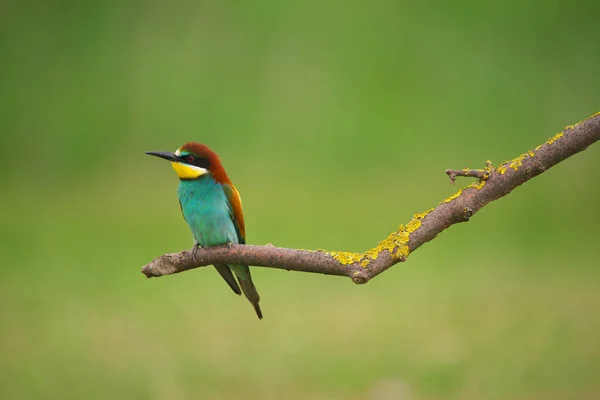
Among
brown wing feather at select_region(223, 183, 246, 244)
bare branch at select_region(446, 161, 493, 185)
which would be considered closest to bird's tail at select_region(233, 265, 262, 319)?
brown wing feather at select_region(223, 183, 246, 244)

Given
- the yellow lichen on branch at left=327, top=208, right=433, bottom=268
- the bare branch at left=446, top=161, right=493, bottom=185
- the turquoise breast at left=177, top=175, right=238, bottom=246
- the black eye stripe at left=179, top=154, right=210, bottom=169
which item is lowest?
the turquoise breast at left=177, top=175, right=238, bottom=246

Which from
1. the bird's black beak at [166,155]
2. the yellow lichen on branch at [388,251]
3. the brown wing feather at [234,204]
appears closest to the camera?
the yellow lichen on branch at [388,251]

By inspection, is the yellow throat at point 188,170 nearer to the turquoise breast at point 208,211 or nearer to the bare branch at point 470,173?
the turquoise breast at point 208,211

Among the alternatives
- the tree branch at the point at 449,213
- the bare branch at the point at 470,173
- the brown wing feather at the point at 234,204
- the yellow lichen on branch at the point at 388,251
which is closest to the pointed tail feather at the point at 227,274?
the brown wing feather at the point at 234,204

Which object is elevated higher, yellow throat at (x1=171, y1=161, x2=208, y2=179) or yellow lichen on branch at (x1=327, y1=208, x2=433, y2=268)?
yellow throat at (x1=171, y1=161, x2=208, y2=179)

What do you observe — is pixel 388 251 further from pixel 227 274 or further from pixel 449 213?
pixel 227 274

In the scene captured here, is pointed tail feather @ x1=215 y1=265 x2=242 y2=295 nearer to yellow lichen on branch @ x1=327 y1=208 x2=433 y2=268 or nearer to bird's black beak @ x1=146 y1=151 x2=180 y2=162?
bird's black beak @ x1=146 y1=151 x2=180 y2=162

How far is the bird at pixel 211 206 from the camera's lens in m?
2.10

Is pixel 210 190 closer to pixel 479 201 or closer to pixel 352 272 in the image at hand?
pixel 352 272

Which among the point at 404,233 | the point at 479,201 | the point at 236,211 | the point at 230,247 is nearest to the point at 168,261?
the point at 230,247

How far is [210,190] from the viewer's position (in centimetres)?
214

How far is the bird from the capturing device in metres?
2.10

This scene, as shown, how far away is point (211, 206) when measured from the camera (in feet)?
6.95

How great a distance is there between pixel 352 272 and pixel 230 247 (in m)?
0.36
